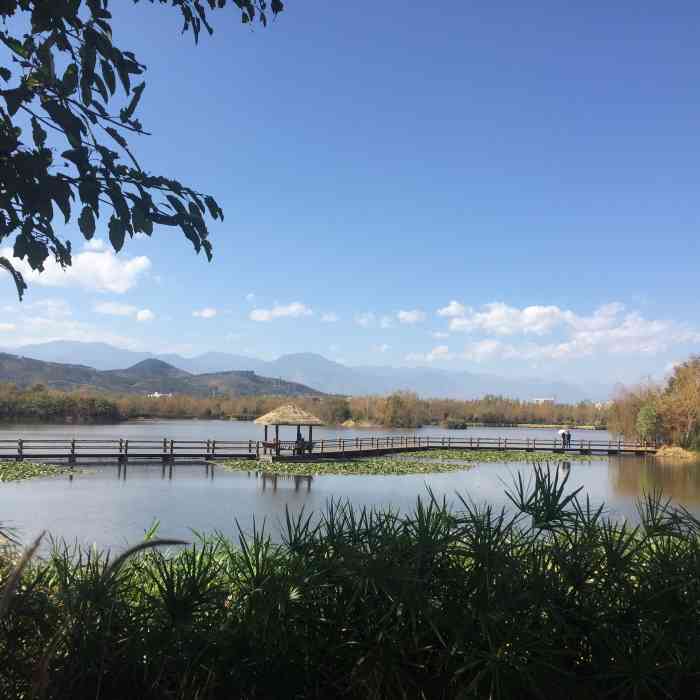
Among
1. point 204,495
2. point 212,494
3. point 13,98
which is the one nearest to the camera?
point 13,98

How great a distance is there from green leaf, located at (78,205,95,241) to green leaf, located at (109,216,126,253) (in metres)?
0.07

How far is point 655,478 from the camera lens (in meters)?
25.8

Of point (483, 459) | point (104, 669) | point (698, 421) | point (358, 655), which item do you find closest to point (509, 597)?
point (358, 655)

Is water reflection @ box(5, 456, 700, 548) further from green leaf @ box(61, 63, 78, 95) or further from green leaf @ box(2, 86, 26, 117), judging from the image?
green leaf @ box(2, 86, 26, 117)

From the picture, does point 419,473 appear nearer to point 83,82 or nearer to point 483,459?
point 483,459

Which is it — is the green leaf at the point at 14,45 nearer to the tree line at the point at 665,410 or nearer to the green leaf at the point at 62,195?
the green leaf at the point at 62,195

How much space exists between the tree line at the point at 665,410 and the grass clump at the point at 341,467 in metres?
17.4

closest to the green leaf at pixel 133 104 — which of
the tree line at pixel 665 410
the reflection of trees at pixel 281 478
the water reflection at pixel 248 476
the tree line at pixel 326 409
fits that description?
the water reflection at pixel 248 476

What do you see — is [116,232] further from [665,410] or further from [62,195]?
[665,410]

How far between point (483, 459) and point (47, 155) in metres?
32.5

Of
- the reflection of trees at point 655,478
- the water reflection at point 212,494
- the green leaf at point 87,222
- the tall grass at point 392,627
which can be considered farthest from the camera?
Answer: the reflection of trees at point 655,478

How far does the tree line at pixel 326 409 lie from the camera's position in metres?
59.6

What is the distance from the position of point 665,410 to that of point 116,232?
1699 inches

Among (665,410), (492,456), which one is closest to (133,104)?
(492,456)
